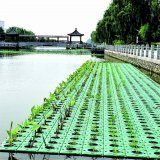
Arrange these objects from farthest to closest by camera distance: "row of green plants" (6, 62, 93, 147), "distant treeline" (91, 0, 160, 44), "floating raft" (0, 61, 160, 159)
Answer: "distant treeline" (91, 0, 160, 44)
"row of green plants" (6, 62, 93, 147)
"floating raft" (0, 61, 160, 159)

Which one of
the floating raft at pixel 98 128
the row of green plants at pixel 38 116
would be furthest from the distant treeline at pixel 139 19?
the floating raft at pixel 98 128

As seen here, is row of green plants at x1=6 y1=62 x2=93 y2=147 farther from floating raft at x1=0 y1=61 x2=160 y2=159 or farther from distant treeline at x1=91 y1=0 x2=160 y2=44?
distant treeline at x1=91 y1=0 x2=160 y2=44

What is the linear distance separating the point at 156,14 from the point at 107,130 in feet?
93.6

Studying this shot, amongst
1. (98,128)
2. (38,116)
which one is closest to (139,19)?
(38,116)

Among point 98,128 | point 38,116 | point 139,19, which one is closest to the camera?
point 98,128

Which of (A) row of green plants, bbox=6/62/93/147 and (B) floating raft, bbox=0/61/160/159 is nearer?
(B) floating raft, bbox=0/61/160/159

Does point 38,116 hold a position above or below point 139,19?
below

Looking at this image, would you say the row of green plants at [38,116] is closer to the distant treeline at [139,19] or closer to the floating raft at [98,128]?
the floating raft at [98,128]

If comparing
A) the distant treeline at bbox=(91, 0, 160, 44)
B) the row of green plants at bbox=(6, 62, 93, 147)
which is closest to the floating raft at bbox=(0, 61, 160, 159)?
the row of green plants at bbox=(6, 62, 93, 147)

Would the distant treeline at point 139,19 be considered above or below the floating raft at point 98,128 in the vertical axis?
above

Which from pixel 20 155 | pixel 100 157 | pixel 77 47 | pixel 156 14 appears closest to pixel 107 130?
pixel 100 157

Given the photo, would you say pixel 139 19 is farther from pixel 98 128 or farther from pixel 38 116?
pixel 98 128

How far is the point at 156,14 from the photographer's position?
111 ft

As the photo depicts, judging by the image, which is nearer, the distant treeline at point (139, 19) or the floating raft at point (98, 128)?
the floating raft at point (98, 128)
